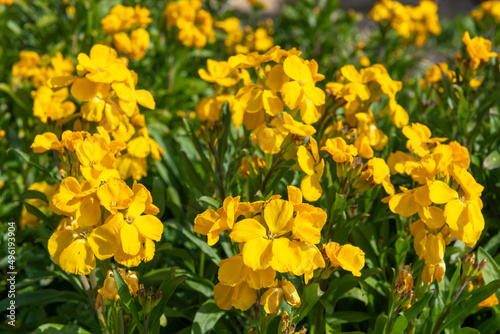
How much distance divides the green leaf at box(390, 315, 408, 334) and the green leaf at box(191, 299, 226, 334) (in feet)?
1.87

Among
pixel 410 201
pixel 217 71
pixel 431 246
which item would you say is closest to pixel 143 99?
pixel 217 71

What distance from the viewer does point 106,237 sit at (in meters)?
1.28

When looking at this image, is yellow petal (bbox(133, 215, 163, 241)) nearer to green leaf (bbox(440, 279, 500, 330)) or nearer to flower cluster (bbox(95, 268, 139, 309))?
flower cluster (bbox(95, 268, 139, 309))

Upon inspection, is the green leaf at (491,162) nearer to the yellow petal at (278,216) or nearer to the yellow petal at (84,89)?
the yellow petal at (278,216)

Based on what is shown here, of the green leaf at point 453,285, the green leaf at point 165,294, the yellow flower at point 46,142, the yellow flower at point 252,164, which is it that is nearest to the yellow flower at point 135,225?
the green leaf at point 165,294

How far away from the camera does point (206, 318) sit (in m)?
1.70

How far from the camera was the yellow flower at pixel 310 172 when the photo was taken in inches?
57.7

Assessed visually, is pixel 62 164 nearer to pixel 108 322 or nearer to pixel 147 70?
pixel 108 322

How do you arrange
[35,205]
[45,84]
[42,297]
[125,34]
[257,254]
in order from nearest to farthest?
[257,254]
[42,297]
[35,205]
[125,34]
[45,84]

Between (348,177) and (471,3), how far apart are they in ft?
47.8

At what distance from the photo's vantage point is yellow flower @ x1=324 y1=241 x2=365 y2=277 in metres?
1.30

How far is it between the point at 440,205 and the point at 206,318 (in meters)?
0.84

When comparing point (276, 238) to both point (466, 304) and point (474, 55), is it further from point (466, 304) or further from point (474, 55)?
point (474, 55)

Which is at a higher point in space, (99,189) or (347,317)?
(99,189)
